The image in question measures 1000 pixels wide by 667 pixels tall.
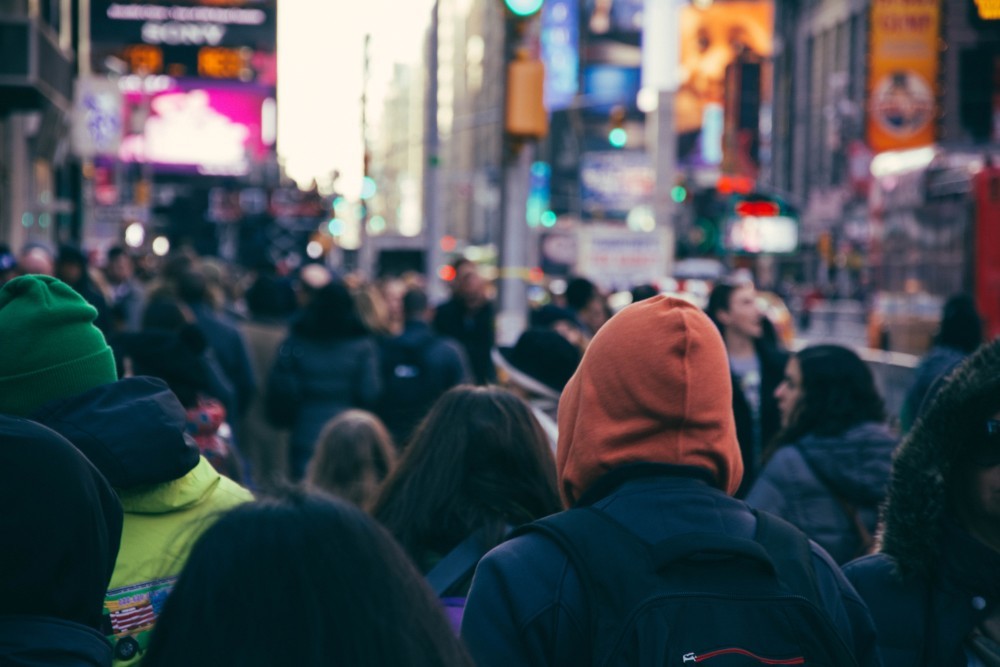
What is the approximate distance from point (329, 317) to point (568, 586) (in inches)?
279

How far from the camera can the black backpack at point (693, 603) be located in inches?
106

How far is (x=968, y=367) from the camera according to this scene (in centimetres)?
337

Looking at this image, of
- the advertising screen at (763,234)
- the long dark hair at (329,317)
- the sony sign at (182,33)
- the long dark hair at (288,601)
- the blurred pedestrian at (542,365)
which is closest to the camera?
the long dark hair at (288,601)

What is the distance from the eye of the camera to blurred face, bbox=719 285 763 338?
27.6 feet

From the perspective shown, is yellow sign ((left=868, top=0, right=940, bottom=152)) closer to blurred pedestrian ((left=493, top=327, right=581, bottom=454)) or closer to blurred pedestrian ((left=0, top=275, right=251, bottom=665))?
blurred pedestrian ((left=493, top=327, right=581, bottom=454))

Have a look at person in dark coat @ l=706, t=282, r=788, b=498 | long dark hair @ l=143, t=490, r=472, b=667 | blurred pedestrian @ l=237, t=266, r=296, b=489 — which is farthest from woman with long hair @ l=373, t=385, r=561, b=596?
blurred pedestrian @ l=237, t=266, r=296, b=489

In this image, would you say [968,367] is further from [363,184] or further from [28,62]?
[363,184]

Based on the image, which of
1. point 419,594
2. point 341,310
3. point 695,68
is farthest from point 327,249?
point 419,594

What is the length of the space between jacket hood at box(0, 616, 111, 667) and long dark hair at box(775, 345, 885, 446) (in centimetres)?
379

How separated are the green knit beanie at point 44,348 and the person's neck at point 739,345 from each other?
5.52 meters

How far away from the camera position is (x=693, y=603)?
2734mm

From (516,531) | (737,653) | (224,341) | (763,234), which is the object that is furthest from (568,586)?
(763,234)

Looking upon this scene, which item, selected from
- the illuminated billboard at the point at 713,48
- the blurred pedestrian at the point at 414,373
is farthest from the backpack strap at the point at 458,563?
the illuminated billboard at the point at 713,48

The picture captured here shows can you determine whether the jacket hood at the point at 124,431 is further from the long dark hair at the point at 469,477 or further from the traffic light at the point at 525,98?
the traffic light at the point at 525,98
